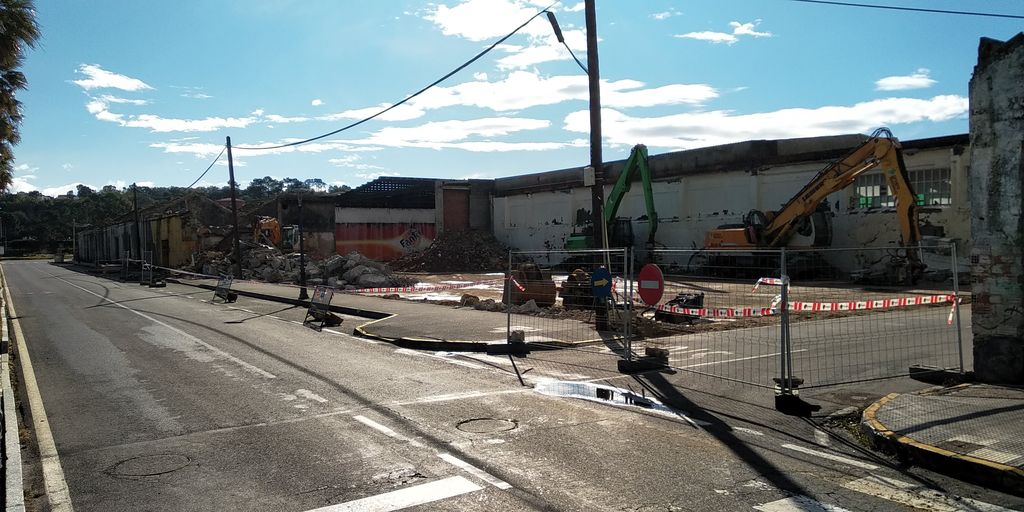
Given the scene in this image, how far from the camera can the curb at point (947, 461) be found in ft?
15.8

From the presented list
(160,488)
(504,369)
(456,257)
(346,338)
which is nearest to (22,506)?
(160,488)

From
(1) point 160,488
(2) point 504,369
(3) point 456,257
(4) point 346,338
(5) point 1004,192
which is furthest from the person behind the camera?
(3) point 456,257

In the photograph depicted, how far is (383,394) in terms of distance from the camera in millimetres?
8281

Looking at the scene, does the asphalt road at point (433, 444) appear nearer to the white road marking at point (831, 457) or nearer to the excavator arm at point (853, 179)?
the white road marking at point (831, 457)

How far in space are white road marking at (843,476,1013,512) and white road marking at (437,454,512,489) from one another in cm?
250

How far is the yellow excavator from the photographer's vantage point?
75.8ft

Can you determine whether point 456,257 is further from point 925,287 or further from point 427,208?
point 925,287

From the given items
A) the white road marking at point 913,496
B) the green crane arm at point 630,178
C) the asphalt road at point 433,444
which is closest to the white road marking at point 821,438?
the asphalt road at point 433,444

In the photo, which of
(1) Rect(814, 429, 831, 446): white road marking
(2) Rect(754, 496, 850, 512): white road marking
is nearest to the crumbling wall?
(1) Rect(814, 429, 831, 446): white road marking

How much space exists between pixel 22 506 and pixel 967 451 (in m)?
6.88

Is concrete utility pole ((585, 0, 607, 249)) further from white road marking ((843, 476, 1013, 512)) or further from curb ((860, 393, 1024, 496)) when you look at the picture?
white road marking ((843, 476, 1013, 512))

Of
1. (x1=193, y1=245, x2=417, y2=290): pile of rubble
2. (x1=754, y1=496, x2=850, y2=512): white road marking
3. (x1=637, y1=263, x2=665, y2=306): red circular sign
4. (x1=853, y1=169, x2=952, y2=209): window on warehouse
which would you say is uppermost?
(x1=853, y1=169, x2=952, y2=209): window on warehouse

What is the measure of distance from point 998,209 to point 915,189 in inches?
920

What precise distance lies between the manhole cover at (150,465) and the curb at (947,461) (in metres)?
5.88
